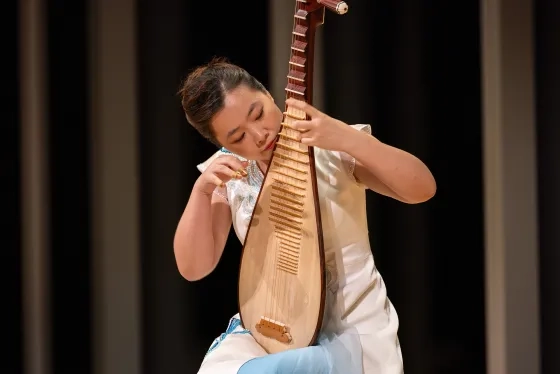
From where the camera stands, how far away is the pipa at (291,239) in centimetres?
118

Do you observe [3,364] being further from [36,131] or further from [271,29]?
[271,29]

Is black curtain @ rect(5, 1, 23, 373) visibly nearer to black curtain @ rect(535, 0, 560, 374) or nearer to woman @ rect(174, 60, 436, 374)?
woman @ rect(174, 60, 436, 374)

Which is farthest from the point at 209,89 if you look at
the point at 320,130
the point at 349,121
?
the point at 349,121

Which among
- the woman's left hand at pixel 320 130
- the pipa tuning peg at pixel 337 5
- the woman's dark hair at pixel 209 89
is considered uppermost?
the pipa tuning peg at pixel 337 5

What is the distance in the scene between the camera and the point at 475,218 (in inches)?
86.4

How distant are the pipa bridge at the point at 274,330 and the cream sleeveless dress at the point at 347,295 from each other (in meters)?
0.03

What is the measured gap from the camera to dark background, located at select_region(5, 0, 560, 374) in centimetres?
217

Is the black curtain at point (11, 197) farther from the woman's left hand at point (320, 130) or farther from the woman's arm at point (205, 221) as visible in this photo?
the woman's left hand at point (320, 130)

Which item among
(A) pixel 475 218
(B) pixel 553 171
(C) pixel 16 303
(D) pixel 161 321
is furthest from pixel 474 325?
(C) pixel 16 303

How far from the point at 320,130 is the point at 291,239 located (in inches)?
8.0

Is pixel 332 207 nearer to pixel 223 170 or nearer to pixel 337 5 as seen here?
pixel 223 170

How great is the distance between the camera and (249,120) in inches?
49.7

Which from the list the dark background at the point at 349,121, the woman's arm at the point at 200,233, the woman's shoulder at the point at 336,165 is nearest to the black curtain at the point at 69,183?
the dark background at the point at 349,121

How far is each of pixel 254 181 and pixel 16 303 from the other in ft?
4.86
